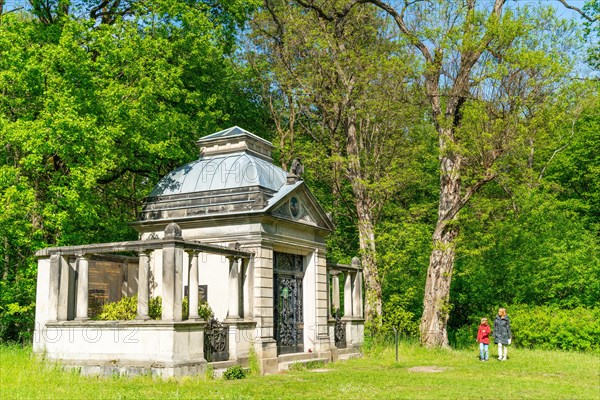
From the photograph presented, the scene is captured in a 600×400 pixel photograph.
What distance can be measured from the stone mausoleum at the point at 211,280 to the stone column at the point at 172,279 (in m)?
0.02

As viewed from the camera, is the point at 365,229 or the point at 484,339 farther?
the point at 365,229

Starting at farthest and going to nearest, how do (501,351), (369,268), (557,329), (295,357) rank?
(369,268), (557,329), (501,351), (295,357)

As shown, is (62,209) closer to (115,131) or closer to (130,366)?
(115,131)

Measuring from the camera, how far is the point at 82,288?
595 inches

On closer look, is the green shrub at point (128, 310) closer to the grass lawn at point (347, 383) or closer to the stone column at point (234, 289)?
the stone column at point (234, 289)

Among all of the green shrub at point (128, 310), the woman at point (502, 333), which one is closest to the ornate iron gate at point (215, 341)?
the green shrub at point (128, 310)

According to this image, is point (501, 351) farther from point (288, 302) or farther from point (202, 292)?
point (202, 292)

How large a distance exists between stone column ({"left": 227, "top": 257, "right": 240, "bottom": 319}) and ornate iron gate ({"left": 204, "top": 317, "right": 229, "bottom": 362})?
505 millimetres

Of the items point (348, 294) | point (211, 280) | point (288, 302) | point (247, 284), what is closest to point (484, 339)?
point (348, 294)

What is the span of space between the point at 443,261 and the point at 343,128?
11.6m

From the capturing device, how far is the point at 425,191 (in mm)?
34531

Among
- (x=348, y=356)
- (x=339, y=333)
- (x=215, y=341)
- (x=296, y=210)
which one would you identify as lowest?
(x=348, y=356)

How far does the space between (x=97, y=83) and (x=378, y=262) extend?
13.8m

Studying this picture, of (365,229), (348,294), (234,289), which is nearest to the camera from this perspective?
(234,289)
